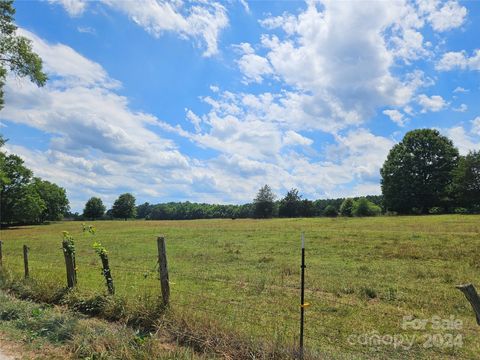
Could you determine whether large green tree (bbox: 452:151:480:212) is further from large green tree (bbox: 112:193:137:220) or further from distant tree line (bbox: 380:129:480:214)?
large green tree (bbox: 112:193:137:220)

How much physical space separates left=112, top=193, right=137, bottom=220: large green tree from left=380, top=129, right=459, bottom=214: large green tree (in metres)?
99.8

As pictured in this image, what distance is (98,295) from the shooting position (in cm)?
1001

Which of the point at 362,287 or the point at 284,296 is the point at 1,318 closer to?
the point at 284,296

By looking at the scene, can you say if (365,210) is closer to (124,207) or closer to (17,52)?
(17,52)

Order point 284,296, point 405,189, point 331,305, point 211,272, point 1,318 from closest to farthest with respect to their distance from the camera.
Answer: point 1,318, point 331,305, point 284,296, point 211,272, point 405,189

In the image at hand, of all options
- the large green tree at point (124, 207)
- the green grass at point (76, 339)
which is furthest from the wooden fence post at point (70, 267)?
the large green tree at point (124, 207)

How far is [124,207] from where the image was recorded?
144750mm

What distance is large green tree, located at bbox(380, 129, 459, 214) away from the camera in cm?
Answer: 7356

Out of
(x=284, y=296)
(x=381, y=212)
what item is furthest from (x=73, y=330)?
(x=381, y=212)

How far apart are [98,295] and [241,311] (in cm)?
401

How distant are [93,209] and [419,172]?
111059 millimetres

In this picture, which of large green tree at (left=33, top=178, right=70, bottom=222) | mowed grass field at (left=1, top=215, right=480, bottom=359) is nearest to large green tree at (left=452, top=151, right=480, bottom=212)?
mowed grass field at (left=1, top=215, right=480, bottom=359)

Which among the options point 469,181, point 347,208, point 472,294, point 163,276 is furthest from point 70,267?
point 347,208

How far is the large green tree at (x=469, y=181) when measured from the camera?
215 ft
